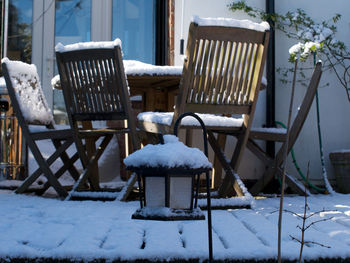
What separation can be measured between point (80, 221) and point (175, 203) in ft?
2.67

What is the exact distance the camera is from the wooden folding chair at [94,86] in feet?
8.41

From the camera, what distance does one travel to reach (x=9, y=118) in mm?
4398

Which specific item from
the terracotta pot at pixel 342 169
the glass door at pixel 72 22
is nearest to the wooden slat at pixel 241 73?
the terracotta pot at pixel 342 169

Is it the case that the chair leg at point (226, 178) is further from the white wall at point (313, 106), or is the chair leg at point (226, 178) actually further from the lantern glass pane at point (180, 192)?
the lantern glass pane at point (180, 192)

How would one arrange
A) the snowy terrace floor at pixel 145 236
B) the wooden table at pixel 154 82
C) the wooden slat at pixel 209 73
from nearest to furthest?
1. the snowy terrace floor at pixel 145 236
2. the wooden slat at pixel 209 73
3. the wooden table at pixel 154 82

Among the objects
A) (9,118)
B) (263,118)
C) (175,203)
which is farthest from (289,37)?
(175,203)

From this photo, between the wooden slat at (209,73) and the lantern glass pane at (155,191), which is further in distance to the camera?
the wooden slat at (209,73)

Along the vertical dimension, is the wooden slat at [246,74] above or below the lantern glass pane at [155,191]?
above

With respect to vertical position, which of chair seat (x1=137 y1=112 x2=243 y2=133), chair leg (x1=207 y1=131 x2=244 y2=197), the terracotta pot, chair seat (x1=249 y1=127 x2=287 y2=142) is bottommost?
the terracotta pot

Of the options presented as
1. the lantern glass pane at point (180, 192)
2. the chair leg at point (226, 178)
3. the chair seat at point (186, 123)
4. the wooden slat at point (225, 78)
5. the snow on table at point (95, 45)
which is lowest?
the chair leg at point (226, 178)

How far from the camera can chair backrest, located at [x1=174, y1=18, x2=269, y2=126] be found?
7.52ft

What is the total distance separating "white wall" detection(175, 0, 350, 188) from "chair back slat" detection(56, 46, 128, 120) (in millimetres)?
1405

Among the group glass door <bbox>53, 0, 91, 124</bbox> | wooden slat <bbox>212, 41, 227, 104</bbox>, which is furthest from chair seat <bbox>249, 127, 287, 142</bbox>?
glass door <bbox>53, 0, 91, 124</bbox>

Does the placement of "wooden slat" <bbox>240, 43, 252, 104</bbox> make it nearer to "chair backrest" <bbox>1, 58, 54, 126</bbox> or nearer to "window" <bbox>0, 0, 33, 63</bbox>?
"chair backrest" <bbox>1, 58, 54, 126</bbox>
